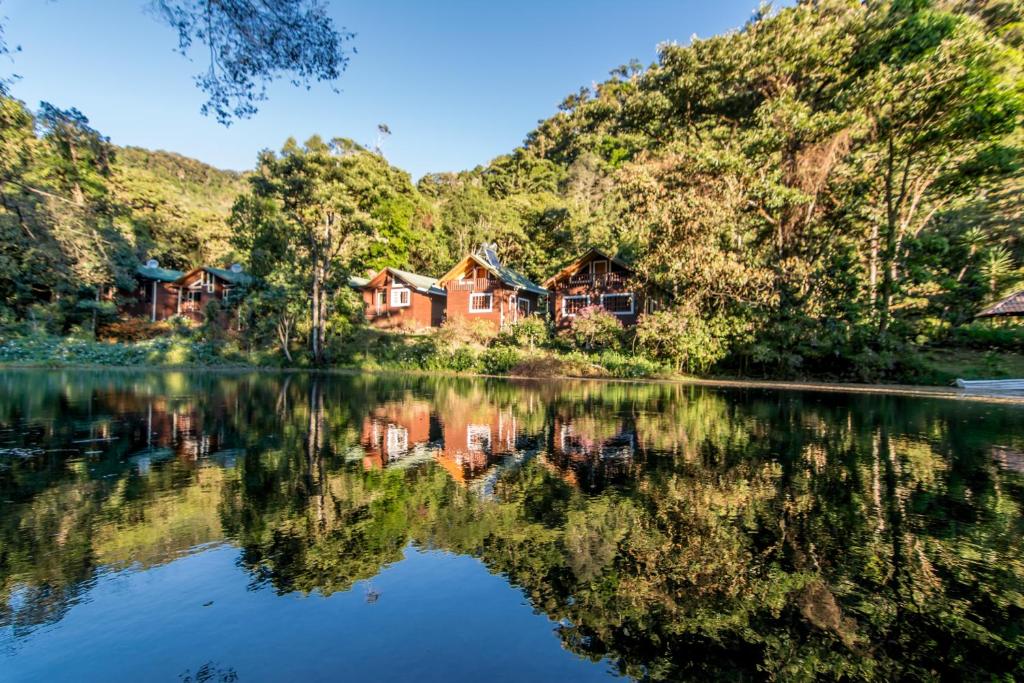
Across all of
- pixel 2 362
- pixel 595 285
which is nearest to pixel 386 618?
pixel 595 285

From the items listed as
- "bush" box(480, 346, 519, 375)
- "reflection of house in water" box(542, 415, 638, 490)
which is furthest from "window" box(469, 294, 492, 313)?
"reflection of house in water" box(542, 415, 638, 490)

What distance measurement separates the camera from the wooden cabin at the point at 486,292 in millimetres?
31781

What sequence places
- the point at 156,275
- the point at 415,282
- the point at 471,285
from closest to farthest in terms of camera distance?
1. the point at 471,285
2. the point at 415,282
3. the point at 156,275

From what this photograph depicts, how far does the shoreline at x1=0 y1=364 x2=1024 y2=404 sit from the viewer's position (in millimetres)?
15227

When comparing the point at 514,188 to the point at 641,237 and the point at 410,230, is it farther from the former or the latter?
the point at 641,237

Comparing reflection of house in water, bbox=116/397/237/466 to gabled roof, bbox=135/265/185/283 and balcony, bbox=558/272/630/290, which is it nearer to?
balcony, bbox=558/272/630/290

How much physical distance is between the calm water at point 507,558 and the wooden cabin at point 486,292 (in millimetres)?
24277

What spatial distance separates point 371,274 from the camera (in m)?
43.4

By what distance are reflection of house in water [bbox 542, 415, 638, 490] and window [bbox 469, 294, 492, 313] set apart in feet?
75.2

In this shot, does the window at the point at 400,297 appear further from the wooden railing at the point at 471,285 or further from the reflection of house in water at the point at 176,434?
the reflection of house in water at the point at 176,434

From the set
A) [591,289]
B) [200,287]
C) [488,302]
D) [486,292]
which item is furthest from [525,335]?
[200,287]

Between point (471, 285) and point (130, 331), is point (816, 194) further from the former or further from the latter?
point (130, 331)

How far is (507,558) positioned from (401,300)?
3427cm

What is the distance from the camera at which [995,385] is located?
1612 cm
